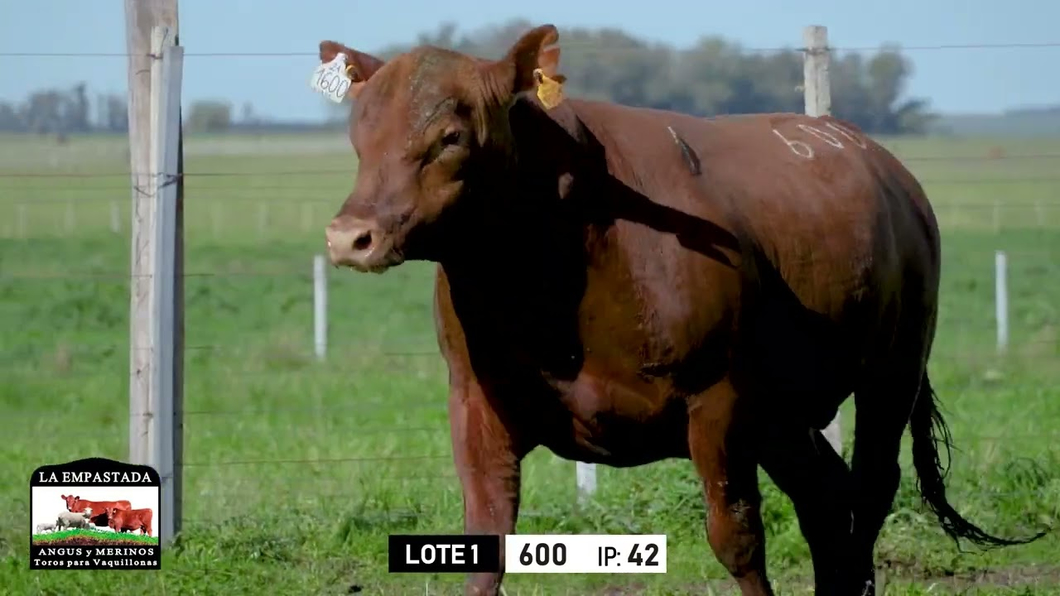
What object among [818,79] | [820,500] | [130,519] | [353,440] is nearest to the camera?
[820,500]

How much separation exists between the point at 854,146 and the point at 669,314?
211cm

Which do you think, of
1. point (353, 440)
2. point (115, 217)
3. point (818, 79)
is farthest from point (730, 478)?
point (115, 217)

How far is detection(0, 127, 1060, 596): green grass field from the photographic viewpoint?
25.6 ft

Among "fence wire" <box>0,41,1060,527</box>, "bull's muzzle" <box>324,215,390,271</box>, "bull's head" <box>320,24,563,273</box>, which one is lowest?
"fence wire" <box>0,41,1060,527</box>

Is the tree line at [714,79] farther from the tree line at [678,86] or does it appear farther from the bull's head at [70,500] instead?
the bull's head at [70,500]

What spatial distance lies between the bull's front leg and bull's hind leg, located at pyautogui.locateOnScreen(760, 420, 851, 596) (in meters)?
1.57

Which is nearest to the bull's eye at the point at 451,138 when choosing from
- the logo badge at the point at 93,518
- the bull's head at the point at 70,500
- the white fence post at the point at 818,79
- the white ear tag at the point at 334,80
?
the white ear tag at the point at 334,80

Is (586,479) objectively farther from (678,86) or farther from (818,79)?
(678,86)

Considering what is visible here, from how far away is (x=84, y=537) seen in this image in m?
7.47

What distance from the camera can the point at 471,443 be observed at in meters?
6.02

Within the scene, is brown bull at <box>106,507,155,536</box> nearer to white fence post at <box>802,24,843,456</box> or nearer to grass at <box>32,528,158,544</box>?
grass at <box>32,528,158,544</box>

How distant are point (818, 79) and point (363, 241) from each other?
4494 millimetres

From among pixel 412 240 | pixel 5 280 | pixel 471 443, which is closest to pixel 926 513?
pixel 471 443

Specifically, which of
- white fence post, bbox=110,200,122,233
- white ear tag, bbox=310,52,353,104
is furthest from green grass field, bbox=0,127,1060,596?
white fence post, bbox=110,200,122,233
